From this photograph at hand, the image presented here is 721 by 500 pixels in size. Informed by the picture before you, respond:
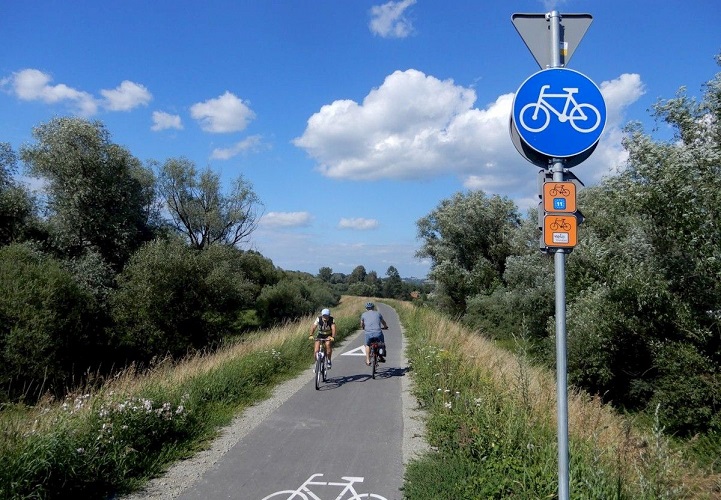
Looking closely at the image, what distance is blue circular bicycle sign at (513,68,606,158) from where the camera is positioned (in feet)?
11.1

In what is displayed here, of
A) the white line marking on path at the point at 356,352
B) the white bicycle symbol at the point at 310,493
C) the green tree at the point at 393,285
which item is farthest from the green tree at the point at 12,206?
the green tree at the point at 393,285

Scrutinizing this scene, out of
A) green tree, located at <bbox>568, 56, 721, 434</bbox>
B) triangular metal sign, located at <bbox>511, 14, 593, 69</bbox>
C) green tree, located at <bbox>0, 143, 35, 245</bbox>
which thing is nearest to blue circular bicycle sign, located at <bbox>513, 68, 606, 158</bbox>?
triangular metal sign, located at <bbox>511, 14, 593, 69</bbox>

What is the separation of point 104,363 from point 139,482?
19.2m

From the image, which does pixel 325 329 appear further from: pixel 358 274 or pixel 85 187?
pixel 358 274

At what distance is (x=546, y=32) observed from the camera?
3.58m

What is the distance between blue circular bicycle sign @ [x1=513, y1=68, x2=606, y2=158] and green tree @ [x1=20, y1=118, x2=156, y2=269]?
27122 mm

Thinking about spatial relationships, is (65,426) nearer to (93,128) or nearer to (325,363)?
(325,363)

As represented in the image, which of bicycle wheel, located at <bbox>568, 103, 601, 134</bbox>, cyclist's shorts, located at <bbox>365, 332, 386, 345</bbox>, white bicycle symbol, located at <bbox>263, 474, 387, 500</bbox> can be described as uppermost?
bicycle wheel, located at <bbox>568, 103, 601, 134</bbox>

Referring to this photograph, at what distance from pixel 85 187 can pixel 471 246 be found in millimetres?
22827

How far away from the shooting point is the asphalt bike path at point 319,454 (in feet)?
17.1

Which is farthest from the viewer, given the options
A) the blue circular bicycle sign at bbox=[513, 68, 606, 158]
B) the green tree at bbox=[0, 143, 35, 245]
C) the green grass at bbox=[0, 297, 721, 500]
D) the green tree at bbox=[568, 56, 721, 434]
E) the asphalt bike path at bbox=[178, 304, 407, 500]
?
the green tree at bbox=[0, 143, 35, 245]

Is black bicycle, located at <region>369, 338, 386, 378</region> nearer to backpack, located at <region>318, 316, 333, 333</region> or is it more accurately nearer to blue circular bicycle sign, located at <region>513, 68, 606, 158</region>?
backpack, located at <region>318, 316, 333, 333</region>

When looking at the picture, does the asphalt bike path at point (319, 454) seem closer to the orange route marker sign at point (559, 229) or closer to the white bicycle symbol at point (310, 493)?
the white bicycle symbol at point (310, 493)

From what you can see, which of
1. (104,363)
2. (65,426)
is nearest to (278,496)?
(65,426)
